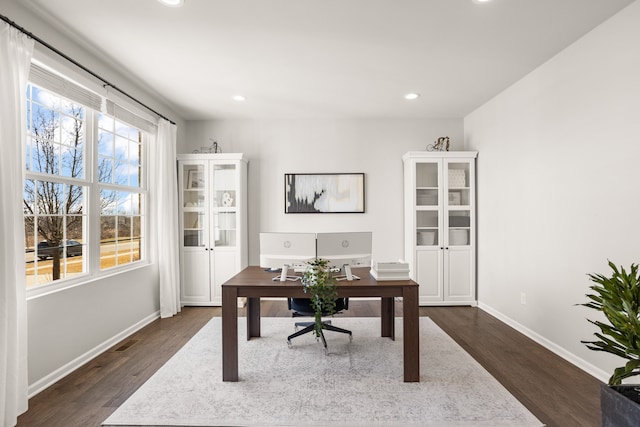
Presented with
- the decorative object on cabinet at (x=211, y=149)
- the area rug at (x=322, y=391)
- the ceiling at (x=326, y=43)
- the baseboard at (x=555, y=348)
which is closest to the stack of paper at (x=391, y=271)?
the area rug at (x=322, y=391)

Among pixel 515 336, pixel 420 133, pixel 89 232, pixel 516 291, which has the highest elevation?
pixel 420 133

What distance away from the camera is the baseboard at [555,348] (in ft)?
8.66

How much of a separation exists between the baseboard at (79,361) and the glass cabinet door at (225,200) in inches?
54.2

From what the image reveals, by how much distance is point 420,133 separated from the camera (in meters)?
5.12

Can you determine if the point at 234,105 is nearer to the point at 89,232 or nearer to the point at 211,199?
the point at 211,199

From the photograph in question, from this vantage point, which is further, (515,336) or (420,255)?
(420,255)

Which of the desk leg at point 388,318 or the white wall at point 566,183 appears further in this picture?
the desk leg at point 388,318

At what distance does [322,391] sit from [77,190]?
260 centimetres

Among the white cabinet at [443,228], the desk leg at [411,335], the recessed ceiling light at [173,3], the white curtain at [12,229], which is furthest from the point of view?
the white cabinet at [443,228]

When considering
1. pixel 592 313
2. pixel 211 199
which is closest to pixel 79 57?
pixel 211 199

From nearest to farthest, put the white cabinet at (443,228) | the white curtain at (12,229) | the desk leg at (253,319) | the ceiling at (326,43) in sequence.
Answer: the white curtain at (12,229) → the ceiling at (326,43) → the desk leg at (253,319) → the white cabinet at (443,228)

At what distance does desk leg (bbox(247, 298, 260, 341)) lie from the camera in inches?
136

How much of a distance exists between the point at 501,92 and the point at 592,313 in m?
2.53

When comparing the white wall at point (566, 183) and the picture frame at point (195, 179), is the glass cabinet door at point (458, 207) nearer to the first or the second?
the white wall at point (566, 183)
